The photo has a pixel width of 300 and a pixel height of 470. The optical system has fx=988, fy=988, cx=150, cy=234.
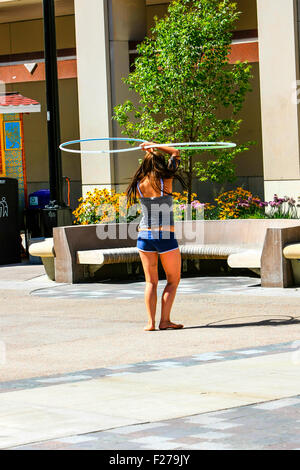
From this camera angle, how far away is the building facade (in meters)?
17.7

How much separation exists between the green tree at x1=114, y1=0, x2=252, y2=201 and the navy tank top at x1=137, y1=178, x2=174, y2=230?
7.46 m

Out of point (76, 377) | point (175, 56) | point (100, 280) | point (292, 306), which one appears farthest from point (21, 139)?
point (76, 377)

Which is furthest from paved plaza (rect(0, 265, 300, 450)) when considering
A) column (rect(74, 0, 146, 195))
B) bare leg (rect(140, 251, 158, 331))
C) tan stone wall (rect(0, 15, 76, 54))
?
tan stone wall (rect(0, 15, 76, 54))

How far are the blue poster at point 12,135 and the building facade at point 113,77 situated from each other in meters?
1.53

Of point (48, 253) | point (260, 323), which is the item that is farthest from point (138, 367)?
point (48, 253)

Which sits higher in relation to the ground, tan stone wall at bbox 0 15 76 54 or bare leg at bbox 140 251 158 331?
tan stone wall at bbox 0 15 76 54

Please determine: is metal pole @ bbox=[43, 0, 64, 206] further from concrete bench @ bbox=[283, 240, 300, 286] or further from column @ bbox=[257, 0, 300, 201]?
concrete bench @ bbox=[283, 240, 300, 286]

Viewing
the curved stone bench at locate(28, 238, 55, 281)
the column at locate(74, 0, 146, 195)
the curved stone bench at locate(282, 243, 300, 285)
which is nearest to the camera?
the curved stone bench at locate(282, 243, 300, 285)

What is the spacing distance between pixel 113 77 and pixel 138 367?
13603 mm

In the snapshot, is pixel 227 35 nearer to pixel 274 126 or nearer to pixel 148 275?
pixel 274 126

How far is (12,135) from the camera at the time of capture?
790 inches

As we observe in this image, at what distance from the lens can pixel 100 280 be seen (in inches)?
595

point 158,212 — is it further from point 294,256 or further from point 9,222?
point 9,222

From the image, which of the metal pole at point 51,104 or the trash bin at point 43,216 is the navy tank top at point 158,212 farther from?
the trash bin at point 43,216
